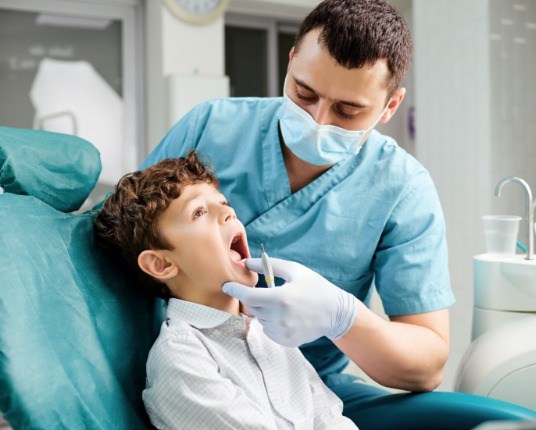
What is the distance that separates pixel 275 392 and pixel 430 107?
2.53 meters

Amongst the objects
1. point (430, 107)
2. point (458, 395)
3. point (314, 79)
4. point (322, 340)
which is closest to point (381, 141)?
point (314, 79)

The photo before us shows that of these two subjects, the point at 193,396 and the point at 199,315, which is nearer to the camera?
the point at 193,396

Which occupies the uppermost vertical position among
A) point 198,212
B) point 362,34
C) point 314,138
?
point 362,34

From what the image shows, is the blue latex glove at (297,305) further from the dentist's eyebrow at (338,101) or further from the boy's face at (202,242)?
the dentist's eyebrow at (338,101)

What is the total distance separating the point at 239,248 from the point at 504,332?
75cm

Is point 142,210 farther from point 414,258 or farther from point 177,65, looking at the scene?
point 177,65

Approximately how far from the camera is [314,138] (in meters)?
1.38

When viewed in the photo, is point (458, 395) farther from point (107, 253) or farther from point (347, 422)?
point (107, 253)

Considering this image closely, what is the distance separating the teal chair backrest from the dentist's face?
19.5 inches

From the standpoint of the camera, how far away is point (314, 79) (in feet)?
4.26

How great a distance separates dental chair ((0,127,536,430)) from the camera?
0.89 m

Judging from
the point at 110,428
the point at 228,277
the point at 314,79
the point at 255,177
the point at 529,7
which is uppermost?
the point at 529,7

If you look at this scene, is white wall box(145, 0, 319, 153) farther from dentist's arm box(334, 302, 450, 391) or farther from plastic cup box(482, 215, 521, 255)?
dentist's arm box(334, 302, 450, 391)

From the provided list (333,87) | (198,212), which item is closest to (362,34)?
(333,87)
